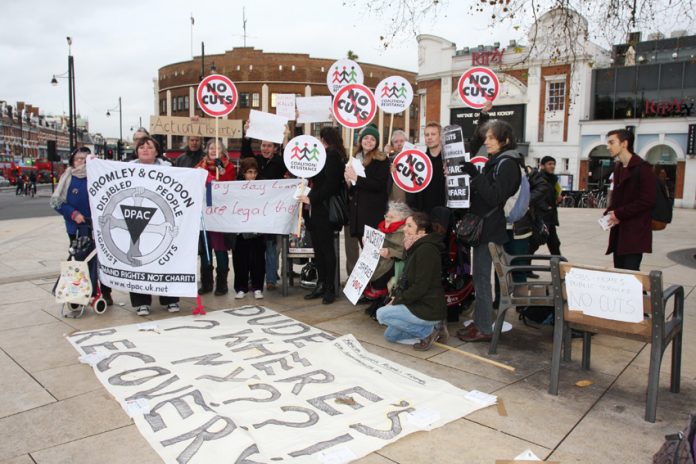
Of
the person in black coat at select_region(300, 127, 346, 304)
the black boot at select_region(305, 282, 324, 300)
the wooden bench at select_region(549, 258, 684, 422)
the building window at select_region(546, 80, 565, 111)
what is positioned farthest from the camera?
the building window at select_region(546, 80, 565, 111)

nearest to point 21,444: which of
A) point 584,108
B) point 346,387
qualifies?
point 346,387

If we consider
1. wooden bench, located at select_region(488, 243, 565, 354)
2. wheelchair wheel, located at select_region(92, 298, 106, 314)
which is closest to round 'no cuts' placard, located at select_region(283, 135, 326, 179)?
wooden bench, located at select_region(488, 243, 565, 354)

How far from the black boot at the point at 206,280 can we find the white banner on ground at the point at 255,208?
602 mm

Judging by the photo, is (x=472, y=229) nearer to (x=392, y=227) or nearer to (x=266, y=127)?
(x=392, y=227)

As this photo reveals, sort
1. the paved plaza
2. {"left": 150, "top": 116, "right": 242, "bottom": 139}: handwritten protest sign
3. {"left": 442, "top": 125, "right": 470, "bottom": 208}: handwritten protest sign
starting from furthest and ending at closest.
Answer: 1. {"left": 150, "top": 116, "right": 242, "bottom": 139}: handwritten protest sign
2. {"left": 442, "top": 125, "right": 470, "bottom": 208}: handwritten protest sign
3. the paved plaza

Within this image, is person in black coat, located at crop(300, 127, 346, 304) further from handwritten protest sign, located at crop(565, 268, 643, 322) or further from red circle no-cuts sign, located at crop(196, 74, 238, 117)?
handwritten protest sign, located at crop(565, 268, 643, 322)

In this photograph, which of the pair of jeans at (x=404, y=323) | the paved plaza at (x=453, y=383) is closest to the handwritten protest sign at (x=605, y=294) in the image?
the paved plaza at (x=453, y=383)

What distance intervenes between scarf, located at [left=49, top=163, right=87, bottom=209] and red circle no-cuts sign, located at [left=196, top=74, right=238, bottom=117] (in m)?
1.82

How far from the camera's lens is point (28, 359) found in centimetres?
463

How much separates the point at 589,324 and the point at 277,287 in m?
4.61

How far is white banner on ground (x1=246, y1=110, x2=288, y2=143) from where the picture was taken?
6695mm

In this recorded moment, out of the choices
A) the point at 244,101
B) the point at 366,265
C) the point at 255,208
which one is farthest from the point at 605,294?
the point at 244,101

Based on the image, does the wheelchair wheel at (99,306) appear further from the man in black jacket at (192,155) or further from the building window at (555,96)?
the building window at (555,96)

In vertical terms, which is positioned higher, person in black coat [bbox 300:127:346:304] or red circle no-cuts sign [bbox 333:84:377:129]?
red circle no-cuts sign [bbox 333:84:377:129]
